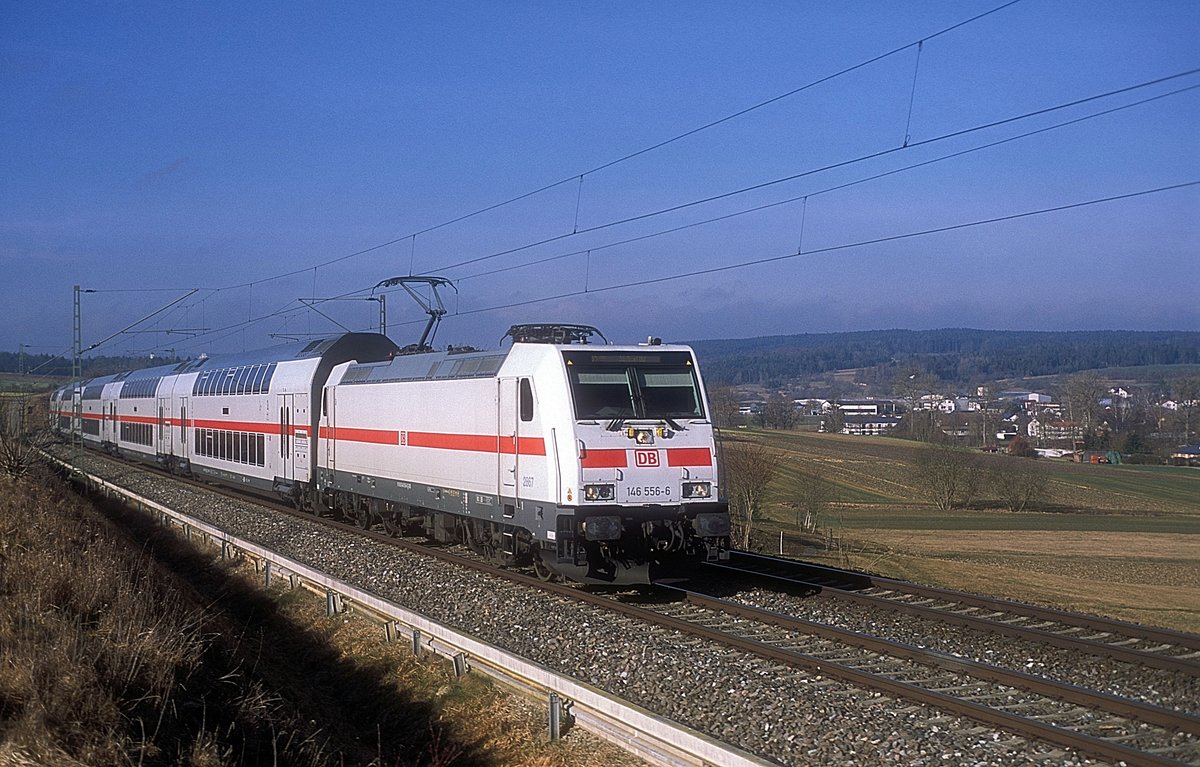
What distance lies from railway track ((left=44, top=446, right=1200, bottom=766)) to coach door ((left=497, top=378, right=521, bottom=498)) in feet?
6.07

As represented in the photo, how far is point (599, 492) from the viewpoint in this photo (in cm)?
1357

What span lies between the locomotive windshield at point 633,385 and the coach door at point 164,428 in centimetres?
2904

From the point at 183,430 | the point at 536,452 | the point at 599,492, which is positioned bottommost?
the point at 183,430

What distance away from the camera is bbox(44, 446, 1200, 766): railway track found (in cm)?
781

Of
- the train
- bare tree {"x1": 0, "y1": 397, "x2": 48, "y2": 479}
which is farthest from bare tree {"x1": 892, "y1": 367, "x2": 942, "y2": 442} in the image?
bare tree {"x1": 0, "y1": 397, "x2": 48, "y2": 479}

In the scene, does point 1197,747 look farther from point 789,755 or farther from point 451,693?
point 451,693

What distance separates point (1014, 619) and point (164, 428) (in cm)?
3524

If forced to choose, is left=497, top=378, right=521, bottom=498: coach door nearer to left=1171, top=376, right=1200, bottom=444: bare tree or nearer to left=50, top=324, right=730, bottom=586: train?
left=50, top=324, right=730, bottom=586: train

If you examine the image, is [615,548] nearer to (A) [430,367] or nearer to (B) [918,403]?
(A) [430,367]

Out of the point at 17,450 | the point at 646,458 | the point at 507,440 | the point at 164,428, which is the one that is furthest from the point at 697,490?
the point at 164,428

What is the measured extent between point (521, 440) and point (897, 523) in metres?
31.8

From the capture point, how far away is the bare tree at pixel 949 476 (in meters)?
48.2

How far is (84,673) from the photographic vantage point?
754cm

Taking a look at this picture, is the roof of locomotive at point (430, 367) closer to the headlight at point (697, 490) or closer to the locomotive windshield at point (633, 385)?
the locomotive windshield at point (633, 385)
